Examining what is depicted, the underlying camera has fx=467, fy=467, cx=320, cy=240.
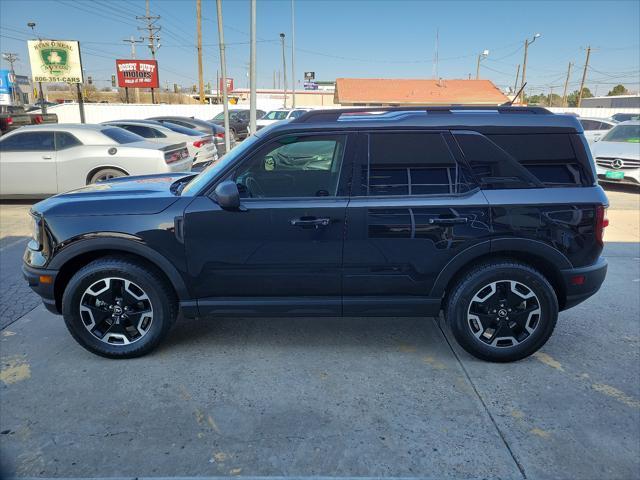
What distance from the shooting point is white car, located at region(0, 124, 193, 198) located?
28.1 feet

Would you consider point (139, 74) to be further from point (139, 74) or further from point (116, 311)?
point (116, 311)

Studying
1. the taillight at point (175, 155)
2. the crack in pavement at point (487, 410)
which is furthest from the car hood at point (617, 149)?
the crack in pavement at point (487, 410)

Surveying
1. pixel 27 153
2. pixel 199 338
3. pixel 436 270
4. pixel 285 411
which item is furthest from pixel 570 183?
pixel 27 153

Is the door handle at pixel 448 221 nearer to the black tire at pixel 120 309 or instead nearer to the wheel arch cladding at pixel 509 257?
the wheel arch cladding at pixel 509 257

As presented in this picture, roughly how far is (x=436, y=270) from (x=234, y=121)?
75.8ft

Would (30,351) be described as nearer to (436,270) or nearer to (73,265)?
(73,265)

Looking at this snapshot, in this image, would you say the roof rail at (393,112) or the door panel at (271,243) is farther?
the roof rail at (393,112)

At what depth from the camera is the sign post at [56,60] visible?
20297 mm

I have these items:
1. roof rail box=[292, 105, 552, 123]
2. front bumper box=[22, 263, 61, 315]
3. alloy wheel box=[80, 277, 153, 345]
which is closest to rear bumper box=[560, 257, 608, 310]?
roof rail box=[292, 105, 552, 123]

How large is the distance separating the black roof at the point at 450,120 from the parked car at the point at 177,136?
26.1ft

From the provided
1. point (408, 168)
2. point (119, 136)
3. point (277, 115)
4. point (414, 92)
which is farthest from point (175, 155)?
point (414, 92)

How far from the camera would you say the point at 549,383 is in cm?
324

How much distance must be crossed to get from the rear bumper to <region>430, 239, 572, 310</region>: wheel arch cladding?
0.11 feet

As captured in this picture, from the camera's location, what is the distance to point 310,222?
323 cm
